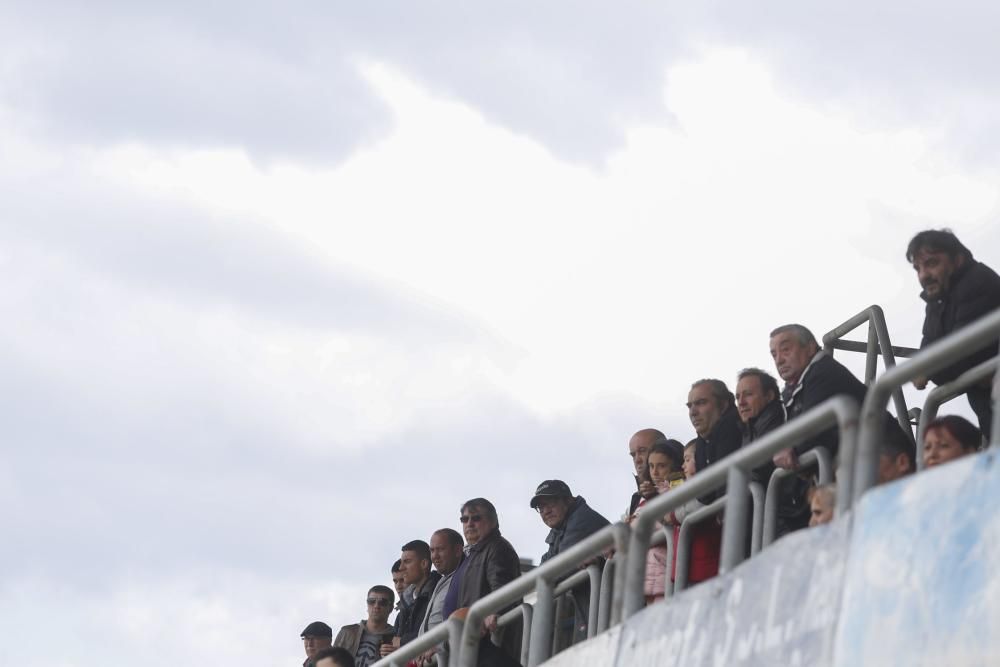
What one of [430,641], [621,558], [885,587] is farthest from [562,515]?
[885,587]

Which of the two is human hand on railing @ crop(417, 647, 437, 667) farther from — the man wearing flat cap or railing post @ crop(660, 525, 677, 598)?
railing post @ crop(660, 525, 677, 598)

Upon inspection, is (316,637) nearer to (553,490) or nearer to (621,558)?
(553,490)

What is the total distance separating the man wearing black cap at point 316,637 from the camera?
1279 centimetres

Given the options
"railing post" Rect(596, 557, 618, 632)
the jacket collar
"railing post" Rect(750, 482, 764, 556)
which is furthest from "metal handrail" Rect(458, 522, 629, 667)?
the jacket collar

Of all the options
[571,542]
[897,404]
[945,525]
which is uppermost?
[897,404]

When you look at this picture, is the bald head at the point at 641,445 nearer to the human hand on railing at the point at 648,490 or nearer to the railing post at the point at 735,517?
the human hand on railing at the point at 648,490

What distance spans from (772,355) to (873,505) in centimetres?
319

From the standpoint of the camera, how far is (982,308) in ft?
24.1

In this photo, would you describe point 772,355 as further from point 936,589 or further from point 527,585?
point 936,589

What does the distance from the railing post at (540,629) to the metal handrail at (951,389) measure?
1670mm

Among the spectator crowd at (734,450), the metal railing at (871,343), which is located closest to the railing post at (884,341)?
the metal railing at (871,343)

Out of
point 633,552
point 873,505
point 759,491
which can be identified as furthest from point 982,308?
point 873,505

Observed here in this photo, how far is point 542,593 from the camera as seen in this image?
7.32 meters

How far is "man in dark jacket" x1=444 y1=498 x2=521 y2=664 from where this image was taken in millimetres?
9734
